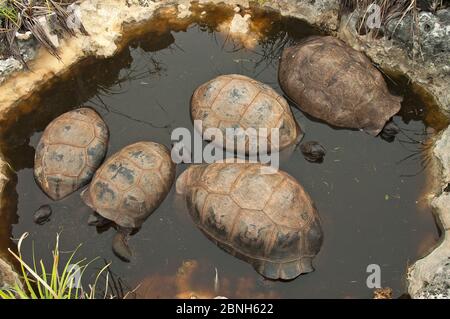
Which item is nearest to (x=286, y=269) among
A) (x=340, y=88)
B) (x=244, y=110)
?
(x=244, y=110)

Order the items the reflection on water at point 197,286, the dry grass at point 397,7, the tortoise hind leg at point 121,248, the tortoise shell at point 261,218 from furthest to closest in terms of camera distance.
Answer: the dry grass at point 397,7, the tortoise hind leg at point 121,248, the reflection on water at point 197,286, the tortoise shell at point 261,218

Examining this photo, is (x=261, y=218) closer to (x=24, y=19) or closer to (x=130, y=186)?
(x=130, y=186)

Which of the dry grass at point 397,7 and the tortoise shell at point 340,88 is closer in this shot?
the tortoise shell at point 340,88

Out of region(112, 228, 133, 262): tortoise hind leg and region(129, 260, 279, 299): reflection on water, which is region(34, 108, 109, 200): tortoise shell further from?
region(129, 260, 279, 299): reflection on water

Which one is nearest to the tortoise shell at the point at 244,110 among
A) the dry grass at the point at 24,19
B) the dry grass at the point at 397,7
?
the dry grass at the point at 397,7

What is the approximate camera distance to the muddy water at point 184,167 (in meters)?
5.18

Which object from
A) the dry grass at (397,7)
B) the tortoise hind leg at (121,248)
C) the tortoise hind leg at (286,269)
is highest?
the dry grass at (397,7)

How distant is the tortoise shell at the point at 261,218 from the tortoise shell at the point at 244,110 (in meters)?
0.63

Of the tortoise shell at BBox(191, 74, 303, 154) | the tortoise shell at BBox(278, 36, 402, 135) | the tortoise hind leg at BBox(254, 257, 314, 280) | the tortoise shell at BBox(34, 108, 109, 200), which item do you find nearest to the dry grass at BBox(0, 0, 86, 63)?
the tortoise shell at BBox(34, 108, 109, 200)

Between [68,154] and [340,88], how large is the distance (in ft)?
11.4

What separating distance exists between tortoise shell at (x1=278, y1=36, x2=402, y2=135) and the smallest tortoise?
83.4 inches

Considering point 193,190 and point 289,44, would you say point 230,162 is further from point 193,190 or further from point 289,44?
point 289,44

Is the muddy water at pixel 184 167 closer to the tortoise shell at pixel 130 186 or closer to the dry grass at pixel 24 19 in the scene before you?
the tortoise shell at pixel 130 186

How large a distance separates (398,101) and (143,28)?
3794mm
